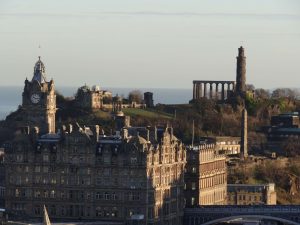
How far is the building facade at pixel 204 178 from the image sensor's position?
139125 mm

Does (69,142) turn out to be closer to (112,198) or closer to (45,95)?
(112,198)

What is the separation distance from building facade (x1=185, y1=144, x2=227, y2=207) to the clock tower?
1311 cm

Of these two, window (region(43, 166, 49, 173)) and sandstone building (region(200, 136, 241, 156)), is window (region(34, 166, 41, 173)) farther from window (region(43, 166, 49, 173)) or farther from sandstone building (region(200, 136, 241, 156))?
sandstone building (region(200, 136, 241, 156))

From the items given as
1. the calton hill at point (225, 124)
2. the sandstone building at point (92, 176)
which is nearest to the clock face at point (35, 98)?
the calton hill at point (225, 124)

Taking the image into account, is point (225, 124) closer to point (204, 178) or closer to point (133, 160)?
point (204, 178)

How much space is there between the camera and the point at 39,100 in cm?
15112

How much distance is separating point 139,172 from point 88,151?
365 centimetres

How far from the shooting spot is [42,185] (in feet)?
426

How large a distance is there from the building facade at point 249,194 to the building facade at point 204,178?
10.1 feet

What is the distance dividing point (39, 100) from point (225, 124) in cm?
3779

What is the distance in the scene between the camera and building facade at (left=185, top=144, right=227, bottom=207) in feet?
456

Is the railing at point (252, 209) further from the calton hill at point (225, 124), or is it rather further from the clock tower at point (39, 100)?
the calton hill at point (225, 124)

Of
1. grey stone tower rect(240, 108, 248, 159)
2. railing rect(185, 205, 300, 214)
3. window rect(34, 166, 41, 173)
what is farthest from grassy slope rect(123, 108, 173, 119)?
window rect(34, 166, 41, 173)

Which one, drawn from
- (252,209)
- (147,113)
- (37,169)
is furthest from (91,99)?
(37,169)
